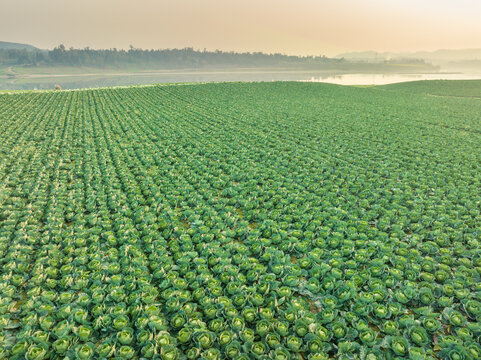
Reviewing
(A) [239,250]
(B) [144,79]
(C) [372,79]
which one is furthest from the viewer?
(B) [144,79]

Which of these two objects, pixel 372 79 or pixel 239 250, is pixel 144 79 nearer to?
pixel 372 79

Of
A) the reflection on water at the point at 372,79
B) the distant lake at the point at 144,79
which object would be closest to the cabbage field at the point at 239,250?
the reflection on water at the point at 372,79

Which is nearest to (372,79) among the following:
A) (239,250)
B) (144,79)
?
(144,79)

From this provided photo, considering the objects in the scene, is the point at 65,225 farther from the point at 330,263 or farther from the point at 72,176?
the point at 330,263

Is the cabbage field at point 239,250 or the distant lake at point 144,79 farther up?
the distant lake at point 144,79

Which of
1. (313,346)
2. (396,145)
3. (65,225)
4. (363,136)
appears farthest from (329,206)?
(363,136)

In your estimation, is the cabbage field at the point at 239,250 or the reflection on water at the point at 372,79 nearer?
the cabbage field at the point at 239,250

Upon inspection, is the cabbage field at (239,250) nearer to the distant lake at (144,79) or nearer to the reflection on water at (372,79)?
the reflection on water at (372,79)

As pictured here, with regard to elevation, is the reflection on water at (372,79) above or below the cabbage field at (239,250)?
above
